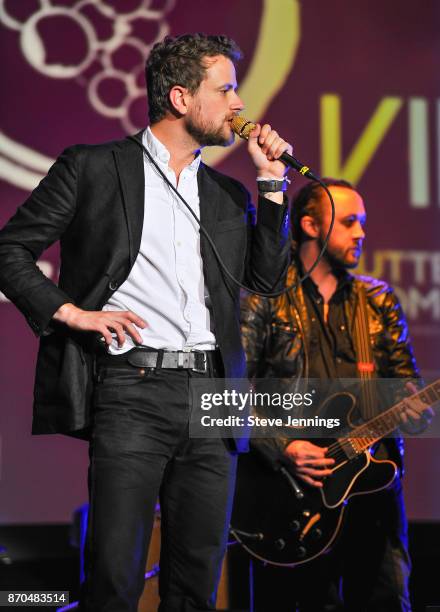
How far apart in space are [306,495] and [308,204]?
1.27 m

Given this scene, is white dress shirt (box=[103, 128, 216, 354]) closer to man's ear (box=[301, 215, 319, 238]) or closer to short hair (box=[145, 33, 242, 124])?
short hair (box=[145, 33, 242, 124])

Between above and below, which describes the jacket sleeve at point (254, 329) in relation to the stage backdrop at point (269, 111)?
below

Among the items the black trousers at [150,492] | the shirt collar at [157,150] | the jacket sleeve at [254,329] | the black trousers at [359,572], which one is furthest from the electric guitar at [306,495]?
the shirt collar at [157,150]

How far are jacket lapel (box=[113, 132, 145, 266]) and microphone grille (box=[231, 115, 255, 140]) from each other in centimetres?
27

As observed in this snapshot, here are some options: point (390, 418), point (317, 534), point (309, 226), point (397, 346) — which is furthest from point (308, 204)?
point (317, 534)

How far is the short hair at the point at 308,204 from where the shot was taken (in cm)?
380

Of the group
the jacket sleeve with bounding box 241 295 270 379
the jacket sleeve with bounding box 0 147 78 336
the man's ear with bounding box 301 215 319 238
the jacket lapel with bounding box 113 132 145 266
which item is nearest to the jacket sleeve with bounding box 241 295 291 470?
the jacket sleeve with bounding box 241 295 270 379

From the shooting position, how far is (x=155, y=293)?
2.28 metres

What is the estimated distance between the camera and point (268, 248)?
2434mm

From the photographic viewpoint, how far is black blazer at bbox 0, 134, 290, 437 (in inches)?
87.6

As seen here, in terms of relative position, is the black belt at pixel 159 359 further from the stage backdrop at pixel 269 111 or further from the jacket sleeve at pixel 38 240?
the stage backdrop at pixel 269 111

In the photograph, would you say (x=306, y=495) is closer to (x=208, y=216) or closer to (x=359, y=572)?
(x=359, y=572)

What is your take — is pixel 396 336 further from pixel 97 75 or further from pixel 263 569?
pixel 97 75

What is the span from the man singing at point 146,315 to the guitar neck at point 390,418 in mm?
1137
